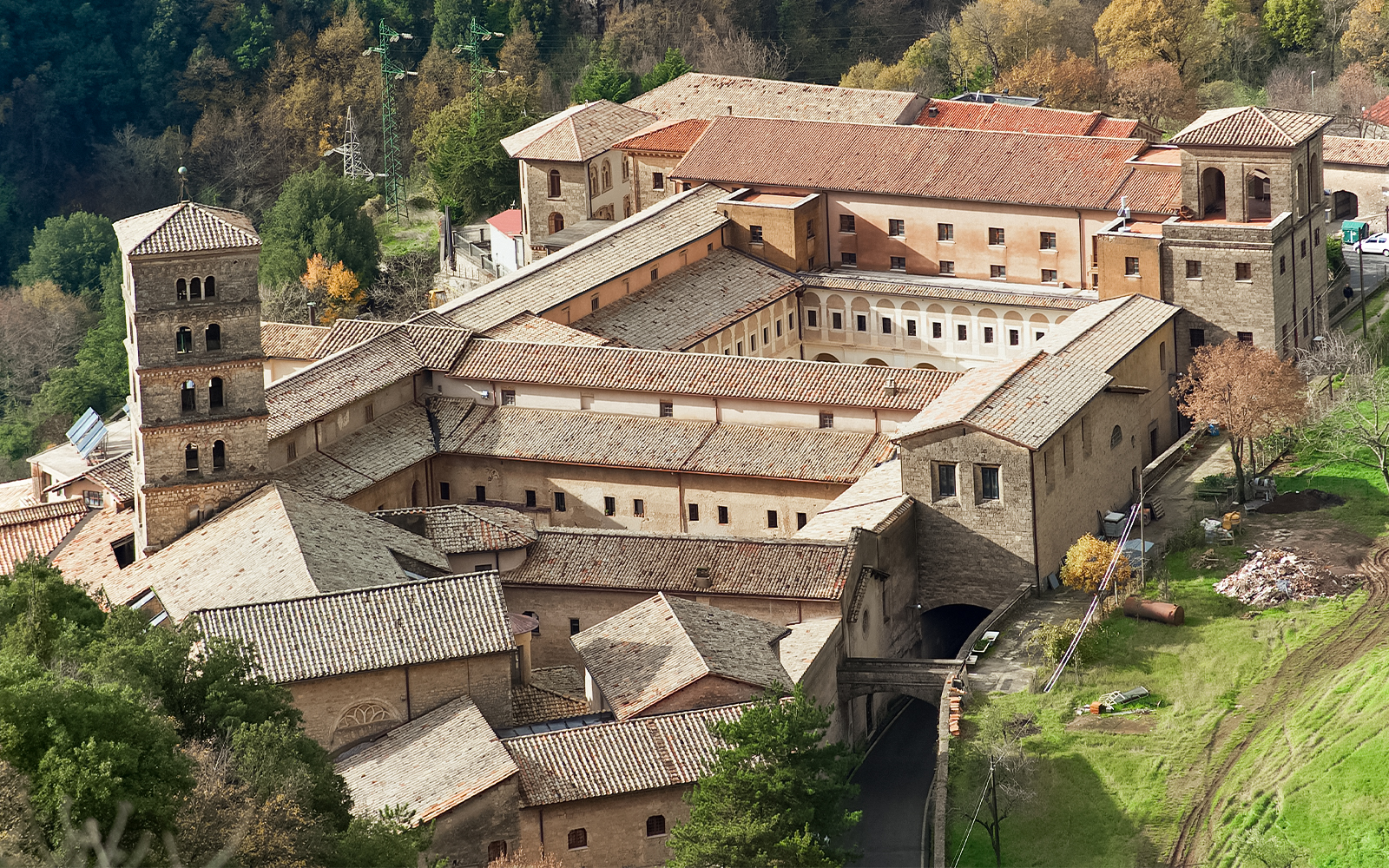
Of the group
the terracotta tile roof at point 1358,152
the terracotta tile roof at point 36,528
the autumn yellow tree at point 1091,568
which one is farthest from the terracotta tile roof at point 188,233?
the terracotta tile roof at point 1358,152

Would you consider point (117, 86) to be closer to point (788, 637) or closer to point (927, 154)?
point (927, 154)

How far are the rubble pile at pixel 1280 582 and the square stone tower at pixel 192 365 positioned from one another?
77.0 ft

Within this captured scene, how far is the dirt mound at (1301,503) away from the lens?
56.2 metres

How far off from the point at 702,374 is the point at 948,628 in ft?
32.8

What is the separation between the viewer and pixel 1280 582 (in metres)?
51.6

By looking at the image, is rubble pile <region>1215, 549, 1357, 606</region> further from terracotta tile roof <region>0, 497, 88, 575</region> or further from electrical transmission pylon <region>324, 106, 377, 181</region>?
electrical transmission pylon <region>324, 106, 377, 181</region>

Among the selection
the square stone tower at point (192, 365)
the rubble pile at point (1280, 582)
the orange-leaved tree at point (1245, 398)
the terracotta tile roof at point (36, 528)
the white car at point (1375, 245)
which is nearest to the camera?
the rubble pile at point (1280, 582)

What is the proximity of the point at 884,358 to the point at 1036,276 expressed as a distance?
5666 mm

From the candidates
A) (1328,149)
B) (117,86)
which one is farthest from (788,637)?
(117,86)

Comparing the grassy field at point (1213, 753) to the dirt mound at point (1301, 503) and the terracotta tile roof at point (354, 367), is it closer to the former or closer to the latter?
the dirt mound at point (1301, 503)

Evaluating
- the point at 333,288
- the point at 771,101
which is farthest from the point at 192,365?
the point at 771,101

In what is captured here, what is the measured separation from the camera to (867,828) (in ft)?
151

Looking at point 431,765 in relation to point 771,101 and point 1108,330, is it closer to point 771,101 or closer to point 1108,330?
point 1108,330

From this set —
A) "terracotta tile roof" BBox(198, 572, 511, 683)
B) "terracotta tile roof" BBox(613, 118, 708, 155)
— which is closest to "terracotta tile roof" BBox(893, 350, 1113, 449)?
"terracotta tile roof" BBox(198, 572, 511, 683)
